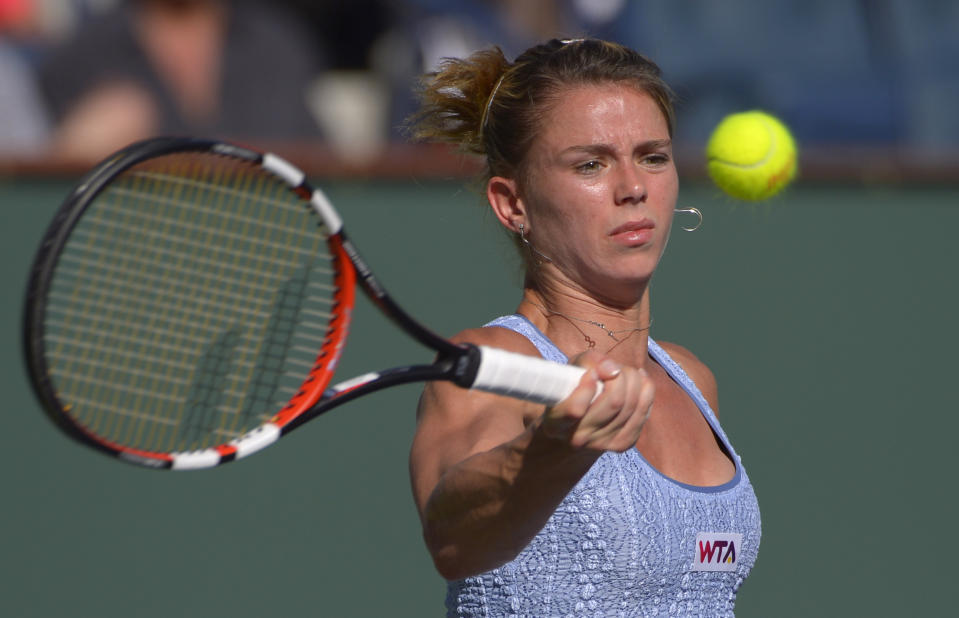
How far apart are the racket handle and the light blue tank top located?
0.86 ft

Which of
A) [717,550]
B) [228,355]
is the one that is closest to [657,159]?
[717,550]

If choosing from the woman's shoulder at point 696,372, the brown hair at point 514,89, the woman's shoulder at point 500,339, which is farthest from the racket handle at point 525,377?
the woman's shoulder at point 696,372

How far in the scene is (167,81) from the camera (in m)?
3.92

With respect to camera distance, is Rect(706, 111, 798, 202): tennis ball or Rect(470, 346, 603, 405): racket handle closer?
Rect(470, 346, 603, 405): racket handle

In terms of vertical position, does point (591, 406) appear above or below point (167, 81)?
below

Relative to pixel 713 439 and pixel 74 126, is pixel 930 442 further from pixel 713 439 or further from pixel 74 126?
pixel 74 126

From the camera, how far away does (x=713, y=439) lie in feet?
7.68

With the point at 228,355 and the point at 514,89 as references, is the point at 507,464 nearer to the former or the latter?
the point at 228,355

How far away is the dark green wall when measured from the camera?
3607mm

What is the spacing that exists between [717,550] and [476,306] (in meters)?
1.84

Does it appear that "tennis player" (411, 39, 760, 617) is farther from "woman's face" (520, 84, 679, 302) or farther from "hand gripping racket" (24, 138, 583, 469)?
"hand gripping racket" (24, 138, 583, 469)

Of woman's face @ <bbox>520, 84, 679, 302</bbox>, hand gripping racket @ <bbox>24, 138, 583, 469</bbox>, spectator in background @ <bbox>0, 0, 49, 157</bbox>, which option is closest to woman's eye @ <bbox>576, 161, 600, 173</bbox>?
woman's face @ <bbox>520, 84, 679, 302</bbox>

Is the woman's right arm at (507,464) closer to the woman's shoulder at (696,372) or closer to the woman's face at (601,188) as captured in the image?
the woman's face at (601,188)

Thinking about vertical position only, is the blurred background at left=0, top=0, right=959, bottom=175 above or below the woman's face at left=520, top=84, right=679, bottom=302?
above
